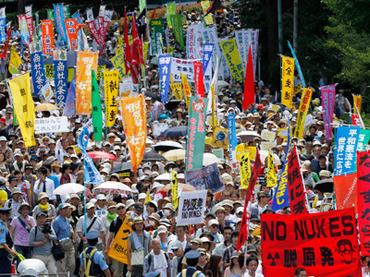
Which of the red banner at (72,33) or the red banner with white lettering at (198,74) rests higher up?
the red banner at (72,33)

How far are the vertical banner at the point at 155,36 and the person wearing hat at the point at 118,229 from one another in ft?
68.6

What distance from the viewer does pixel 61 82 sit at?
82.0 feet

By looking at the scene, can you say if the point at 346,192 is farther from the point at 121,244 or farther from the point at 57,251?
the point at 57,251

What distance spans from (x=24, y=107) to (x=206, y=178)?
5.22m

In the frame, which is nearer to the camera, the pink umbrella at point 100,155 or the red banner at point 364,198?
the red banner at point 364,198

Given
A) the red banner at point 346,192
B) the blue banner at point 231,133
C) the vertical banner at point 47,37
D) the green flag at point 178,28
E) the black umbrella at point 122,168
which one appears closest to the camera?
the red banner at point 346,192

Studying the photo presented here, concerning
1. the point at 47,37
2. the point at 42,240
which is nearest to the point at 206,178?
the point at 42,240

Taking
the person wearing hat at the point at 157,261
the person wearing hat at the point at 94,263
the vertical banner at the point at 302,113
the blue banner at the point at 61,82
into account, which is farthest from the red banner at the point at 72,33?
the person wearing hat at the point at 94,263

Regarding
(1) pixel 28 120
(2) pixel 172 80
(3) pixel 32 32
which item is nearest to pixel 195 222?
(1) pixel 28 120

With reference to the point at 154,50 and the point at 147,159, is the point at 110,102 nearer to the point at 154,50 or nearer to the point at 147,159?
the point at 147,159

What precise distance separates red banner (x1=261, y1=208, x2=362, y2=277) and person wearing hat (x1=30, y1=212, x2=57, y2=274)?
156 inches

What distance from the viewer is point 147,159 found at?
62.3 ft

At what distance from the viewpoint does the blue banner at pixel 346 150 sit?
14977 millimetres

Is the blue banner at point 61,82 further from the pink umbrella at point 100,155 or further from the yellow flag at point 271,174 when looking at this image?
the yellow flag at point 271,174
